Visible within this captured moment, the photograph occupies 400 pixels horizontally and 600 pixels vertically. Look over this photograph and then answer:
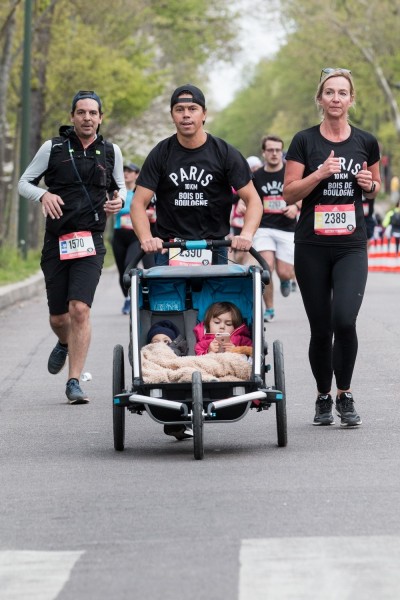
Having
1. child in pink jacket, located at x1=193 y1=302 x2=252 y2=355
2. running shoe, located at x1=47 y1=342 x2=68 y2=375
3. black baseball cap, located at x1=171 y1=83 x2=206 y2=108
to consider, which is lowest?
running shoe, located at x1=47 y1=342 x2=68 y2=375

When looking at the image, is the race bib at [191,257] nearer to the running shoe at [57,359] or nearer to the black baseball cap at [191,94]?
the black baseball cap at [191,94]

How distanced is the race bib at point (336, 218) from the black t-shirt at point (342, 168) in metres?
0.03

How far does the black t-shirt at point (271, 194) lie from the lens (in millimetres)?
17625

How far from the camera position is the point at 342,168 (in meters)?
9.11

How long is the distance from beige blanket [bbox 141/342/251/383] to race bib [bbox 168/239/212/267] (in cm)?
77

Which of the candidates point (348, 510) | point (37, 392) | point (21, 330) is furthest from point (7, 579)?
point (21, 330)

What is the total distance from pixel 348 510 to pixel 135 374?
6.43 ft

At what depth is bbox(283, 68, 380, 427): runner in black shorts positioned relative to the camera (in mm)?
9117

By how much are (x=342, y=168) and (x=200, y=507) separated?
9.21 feet

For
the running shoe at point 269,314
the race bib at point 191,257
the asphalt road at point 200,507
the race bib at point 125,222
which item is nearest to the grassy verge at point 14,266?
the race bib at point 125,222

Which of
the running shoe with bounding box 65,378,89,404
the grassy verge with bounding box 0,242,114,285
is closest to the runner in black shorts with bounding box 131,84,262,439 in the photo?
the running shoe with bounding box 65,378,89,404

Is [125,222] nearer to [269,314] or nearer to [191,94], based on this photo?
[269,314]

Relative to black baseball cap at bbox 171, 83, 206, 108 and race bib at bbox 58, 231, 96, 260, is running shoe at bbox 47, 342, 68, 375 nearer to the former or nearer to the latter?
race bib at bbox 58, 231, 96, 260

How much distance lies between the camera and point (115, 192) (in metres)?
11.1
